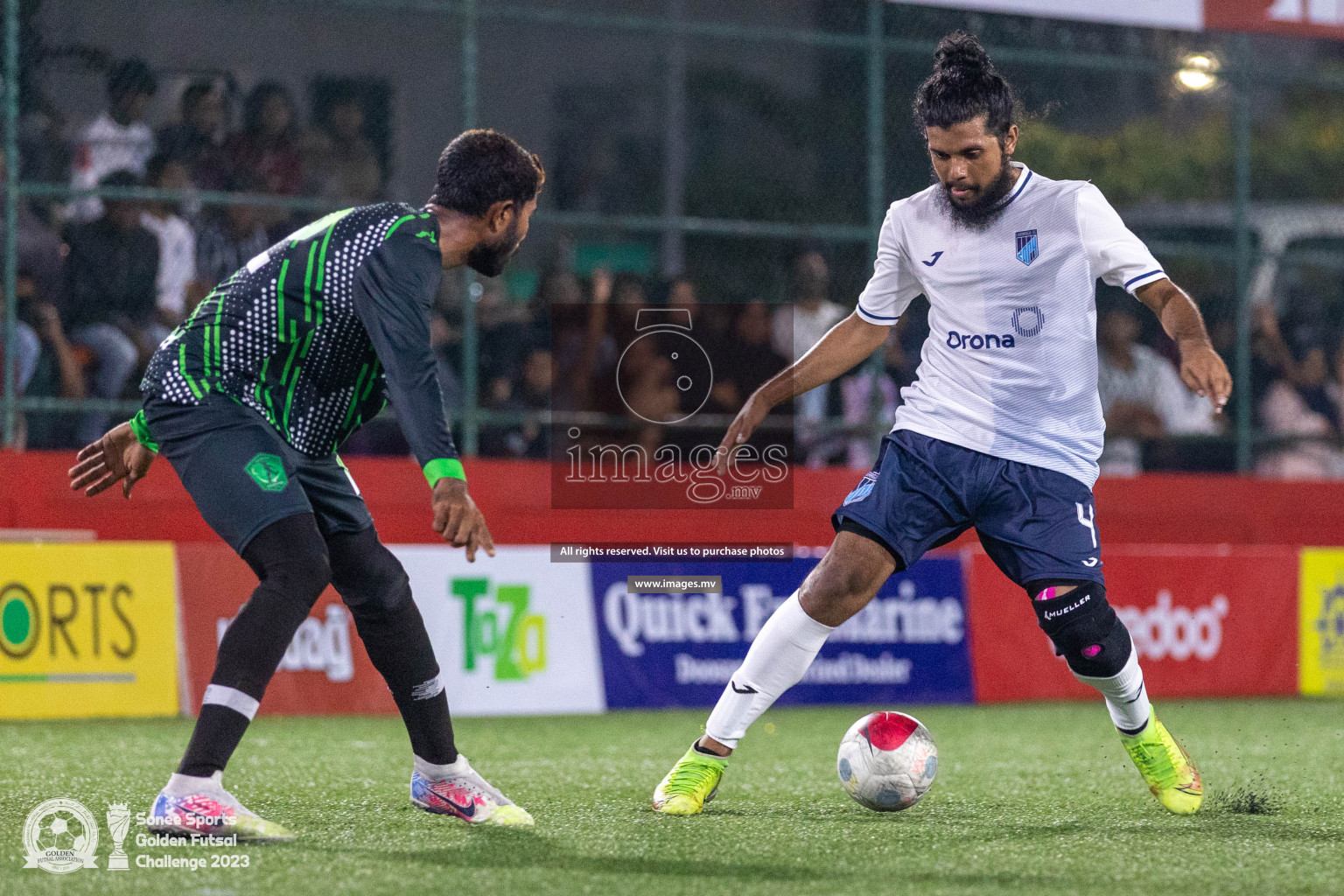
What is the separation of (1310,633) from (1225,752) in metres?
4.10

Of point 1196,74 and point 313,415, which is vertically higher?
point 1196,74

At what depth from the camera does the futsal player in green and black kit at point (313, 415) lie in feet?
14.3

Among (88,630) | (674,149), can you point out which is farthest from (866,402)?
(88,630)

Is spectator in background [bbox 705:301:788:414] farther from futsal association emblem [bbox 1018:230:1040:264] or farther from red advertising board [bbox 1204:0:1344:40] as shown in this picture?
futsal association emblem [bbox 1018:230:1040:264]

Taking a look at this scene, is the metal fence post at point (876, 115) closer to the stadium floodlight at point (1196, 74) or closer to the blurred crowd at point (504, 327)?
the blurred crowd at point (504, 327)

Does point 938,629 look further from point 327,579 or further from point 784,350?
point 327,579

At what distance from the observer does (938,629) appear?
1025 cm

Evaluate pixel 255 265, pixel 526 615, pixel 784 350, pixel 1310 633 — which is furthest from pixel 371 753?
pixel 1310 633

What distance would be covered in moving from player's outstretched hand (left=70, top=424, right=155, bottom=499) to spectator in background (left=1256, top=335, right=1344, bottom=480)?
9.99 m

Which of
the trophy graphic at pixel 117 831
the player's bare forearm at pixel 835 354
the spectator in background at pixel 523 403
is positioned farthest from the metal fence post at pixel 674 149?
the trophy graphic at pixel 117 831

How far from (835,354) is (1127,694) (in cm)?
141

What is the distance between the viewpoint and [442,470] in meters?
4.28

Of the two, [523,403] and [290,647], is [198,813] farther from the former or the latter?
[523,403]

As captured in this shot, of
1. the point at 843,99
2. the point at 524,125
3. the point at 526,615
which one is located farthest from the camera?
the point at 524,125
